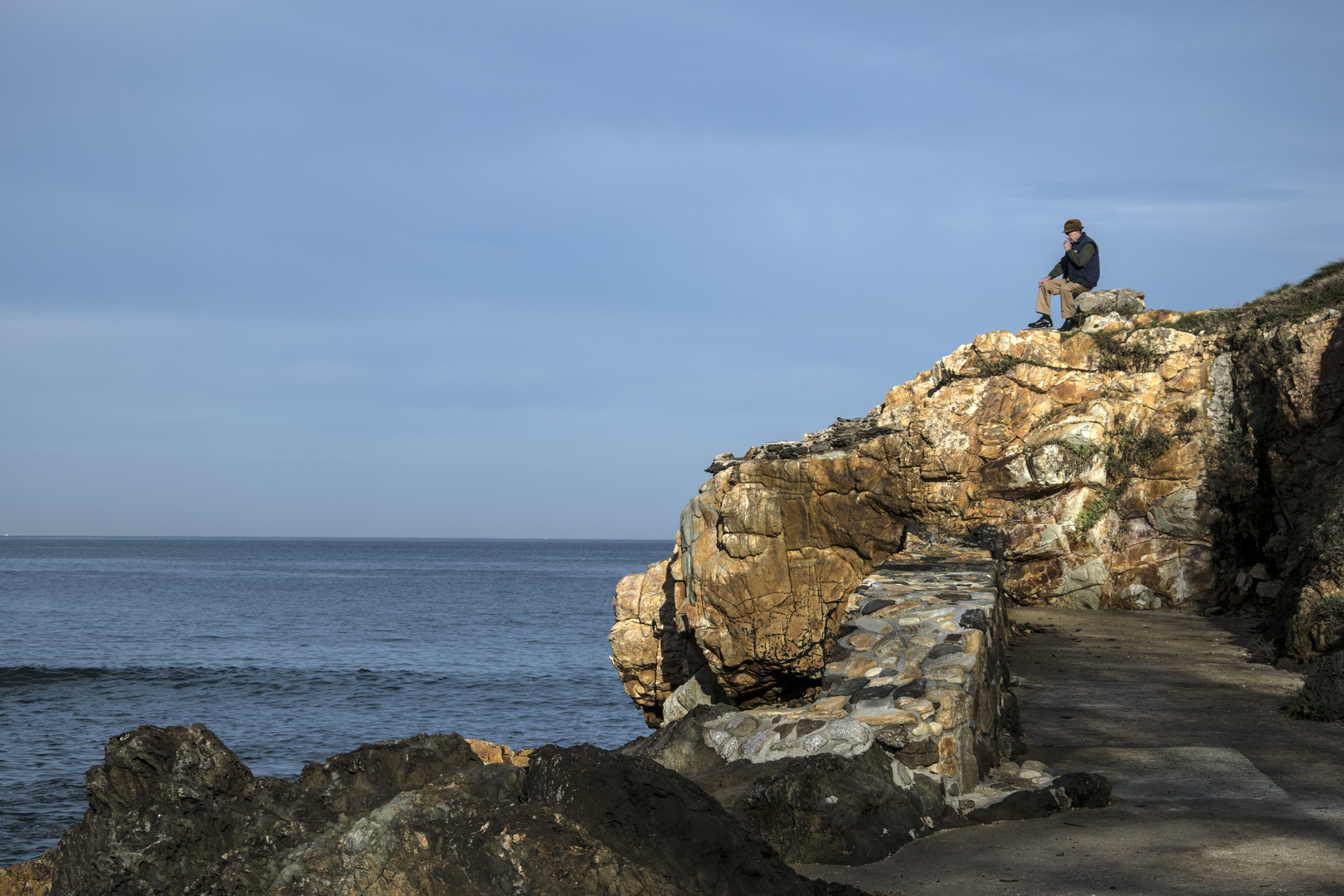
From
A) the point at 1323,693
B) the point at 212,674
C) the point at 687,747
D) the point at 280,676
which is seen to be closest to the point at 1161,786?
the point at 1323,693

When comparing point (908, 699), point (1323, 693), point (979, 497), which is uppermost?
point (979, 497)

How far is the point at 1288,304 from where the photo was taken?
1221 centimetres

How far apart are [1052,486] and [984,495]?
834mm

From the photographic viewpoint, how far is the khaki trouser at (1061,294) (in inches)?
547

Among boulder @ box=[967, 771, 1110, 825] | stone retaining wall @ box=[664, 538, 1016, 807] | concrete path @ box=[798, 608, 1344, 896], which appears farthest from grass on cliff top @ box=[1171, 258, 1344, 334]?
boulder @ box=[967, 771, 1110, 825]

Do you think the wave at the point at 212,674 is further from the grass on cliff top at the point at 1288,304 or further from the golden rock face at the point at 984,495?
the grass on cliff top at the point at 1288,304

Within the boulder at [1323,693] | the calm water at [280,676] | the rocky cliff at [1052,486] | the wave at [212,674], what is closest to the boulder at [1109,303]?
the rocky cliff at [1052,486]

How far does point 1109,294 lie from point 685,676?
7777 mm

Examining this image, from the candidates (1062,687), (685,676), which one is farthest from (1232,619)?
(685,676)

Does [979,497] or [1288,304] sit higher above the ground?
[1288,304]

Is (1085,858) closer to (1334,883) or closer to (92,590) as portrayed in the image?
(1334,883)

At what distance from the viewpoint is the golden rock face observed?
34.8ft

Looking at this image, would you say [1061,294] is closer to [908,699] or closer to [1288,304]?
[1288,304]

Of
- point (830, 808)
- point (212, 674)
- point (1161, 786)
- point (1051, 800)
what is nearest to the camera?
point (830, 808)
